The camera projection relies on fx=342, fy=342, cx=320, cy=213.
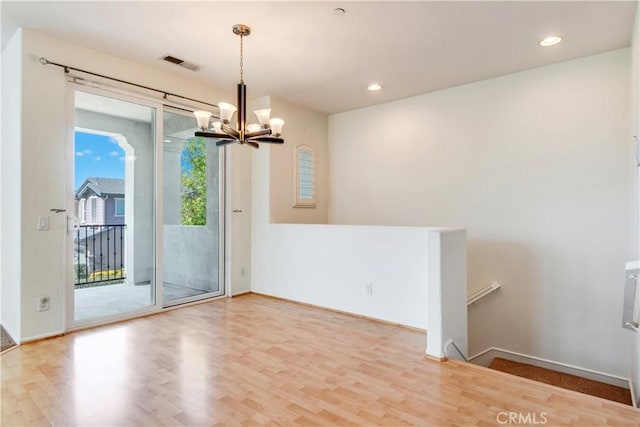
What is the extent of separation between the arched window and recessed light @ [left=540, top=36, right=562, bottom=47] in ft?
10.6

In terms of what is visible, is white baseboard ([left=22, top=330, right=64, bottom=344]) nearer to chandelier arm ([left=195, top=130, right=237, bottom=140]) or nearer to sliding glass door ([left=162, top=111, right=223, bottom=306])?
sliding glass door ([left=162, top=111, right=223, bottom=306])

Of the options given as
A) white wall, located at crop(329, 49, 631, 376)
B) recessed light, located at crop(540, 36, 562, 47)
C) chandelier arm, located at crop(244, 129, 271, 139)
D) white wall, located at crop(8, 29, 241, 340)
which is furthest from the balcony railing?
recessed light, located at crop(540, 36, 562, 47)

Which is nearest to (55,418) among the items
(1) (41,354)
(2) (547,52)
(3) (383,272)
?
(1) (41,354)

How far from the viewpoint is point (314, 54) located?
3604mm

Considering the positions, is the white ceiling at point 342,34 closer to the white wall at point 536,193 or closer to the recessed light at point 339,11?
the recessed light at point 339,11

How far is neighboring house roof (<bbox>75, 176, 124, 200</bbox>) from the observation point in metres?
3.57

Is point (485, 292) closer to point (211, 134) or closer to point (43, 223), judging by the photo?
point (211, 134)

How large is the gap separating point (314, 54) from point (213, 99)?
5.70 ft

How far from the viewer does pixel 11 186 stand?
10.9ft

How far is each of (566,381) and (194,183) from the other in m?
4.91

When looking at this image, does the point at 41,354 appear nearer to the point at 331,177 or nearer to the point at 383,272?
the point at 383,272

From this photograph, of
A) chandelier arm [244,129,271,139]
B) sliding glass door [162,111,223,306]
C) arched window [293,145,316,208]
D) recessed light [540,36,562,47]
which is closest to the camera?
chandelier arm [244,129,271,139]

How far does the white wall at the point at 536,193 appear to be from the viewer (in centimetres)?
353

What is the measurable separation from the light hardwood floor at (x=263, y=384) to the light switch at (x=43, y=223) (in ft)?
3.44
